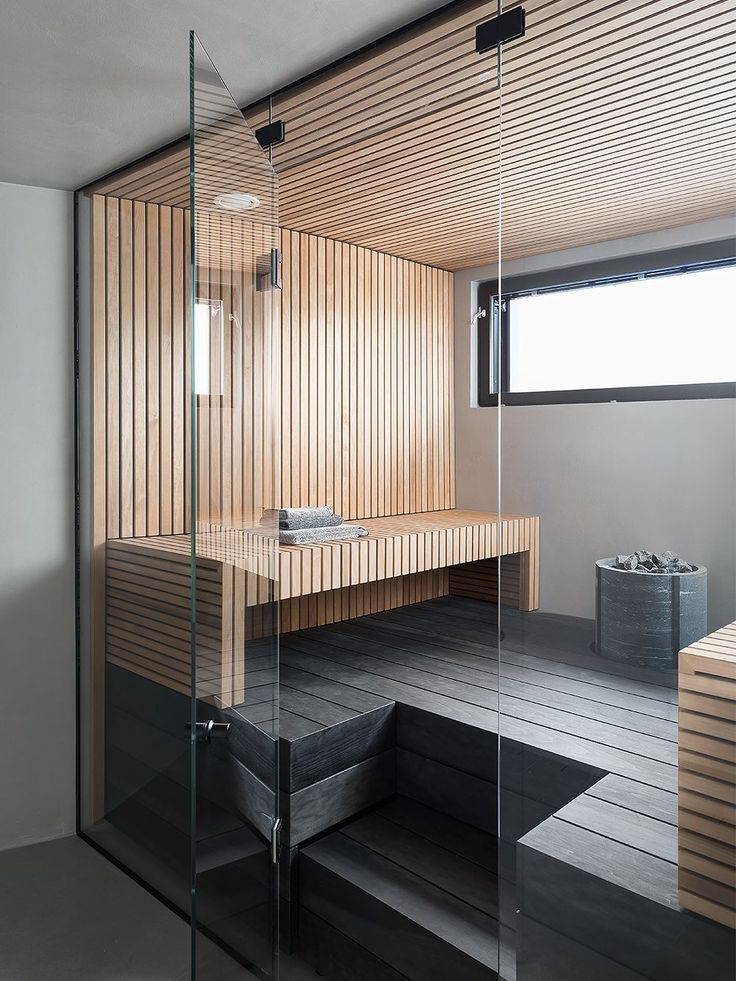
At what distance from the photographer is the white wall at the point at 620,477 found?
4.41ft

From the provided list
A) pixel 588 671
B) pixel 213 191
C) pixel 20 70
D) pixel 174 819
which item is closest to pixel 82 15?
pixel 20 70

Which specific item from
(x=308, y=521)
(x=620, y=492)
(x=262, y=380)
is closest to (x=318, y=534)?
(x=308, y=521)

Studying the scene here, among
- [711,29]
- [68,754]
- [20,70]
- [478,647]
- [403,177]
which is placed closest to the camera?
[711,29]

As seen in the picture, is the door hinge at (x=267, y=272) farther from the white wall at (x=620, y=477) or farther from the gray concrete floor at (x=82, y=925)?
the gray concrete floor at (x=82, y=925)

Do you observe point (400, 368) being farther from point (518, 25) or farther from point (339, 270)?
point (518, 25)

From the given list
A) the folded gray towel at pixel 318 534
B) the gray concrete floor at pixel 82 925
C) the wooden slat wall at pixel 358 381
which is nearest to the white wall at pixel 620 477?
the folded gray towel at pixel 318 534

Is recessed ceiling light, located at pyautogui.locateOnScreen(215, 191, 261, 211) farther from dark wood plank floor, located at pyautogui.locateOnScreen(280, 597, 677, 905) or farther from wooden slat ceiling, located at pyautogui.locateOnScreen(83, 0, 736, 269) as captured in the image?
dark wood plank floor, located at pyautogui.locateOnScreen(280, 597, 677, 905)

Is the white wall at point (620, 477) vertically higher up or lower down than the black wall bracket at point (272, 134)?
lower down

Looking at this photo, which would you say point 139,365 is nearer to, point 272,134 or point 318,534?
point 318,534

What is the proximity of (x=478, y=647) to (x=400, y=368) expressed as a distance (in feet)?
4.68

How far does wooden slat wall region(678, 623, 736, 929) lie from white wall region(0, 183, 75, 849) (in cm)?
241

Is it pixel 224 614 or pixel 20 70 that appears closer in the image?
pixel 224 614

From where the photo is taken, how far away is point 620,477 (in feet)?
4.91

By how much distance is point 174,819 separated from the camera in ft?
8.75
